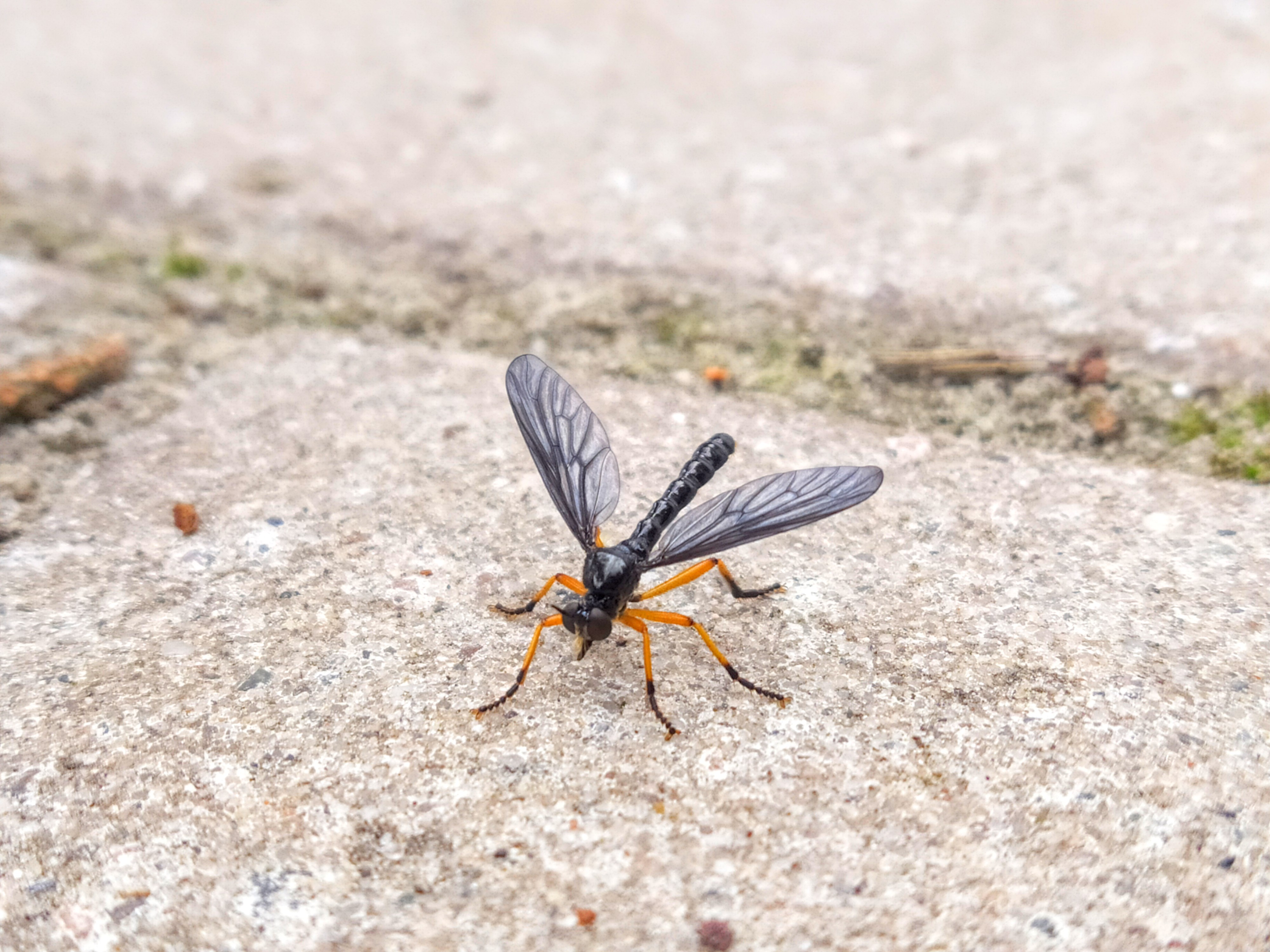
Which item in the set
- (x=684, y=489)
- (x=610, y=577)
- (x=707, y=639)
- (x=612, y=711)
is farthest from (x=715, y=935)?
(x=684, y=489)

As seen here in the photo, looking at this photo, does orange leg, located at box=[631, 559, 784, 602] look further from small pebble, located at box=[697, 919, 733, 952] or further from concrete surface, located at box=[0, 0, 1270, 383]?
concrete surface, located at box=[0, 0, 1270, 383]

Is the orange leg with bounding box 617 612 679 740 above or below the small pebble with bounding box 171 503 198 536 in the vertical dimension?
below

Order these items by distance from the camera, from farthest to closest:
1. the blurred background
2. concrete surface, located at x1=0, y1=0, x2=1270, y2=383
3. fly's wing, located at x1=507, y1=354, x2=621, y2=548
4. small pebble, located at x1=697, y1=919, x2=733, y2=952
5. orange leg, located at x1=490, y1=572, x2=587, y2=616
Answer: concrete surface, located at x1=0, y1=0, x2=1270, y2=383
the blurred background
fly's wing, located at x1=507, y1=354, x2=621, y2=548
orange leg, located at x1=490, y1=572, x2=587, y2=616
small pebble, located at x1=697, y1=919, x2=733, y2=952

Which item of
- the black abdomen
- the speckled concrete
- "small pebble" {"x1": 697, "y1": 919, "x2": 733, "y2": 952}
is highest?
the black abdomen

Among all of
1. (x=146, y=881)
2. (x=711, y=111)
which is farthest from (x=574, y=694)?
(x=711, y=111)

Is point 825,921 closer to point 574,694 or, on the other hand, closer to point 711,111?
point 574,694

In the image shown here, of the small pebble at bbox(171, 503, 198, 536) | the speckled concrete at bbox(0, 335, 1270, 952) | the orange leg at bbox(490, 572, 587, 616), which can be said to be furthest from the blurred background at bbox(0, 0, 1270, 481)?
the orange leg at bbox(490, 572, 587, 616)
